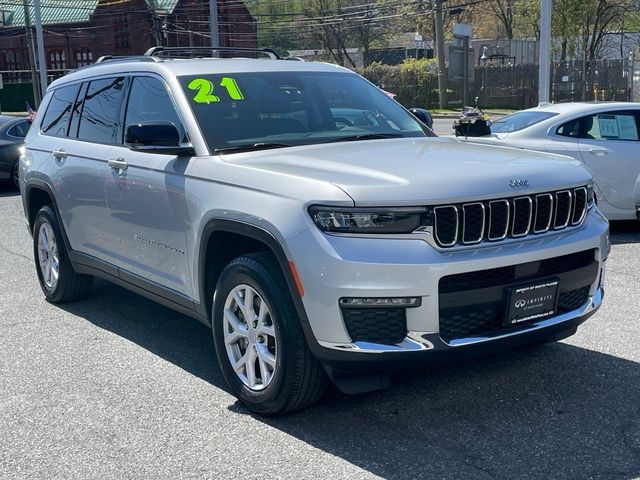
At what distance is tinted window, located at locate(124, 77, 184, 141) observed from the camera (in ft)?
17.9

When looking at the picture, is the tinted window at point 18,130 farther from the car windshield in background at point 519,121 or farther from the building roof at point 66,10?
the building roof at point 66,10

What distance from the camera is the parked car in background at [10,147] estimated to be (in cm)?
1599

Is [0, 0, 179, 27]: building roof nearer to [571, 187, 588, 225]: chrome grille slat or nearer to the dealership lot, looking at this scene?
the dealership lot

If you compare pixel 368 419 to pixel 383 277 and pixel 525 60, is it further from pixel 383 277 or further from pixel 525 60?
pixel 525 60

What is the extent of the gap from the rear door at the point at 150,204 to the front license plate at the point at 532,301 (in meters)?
1.89

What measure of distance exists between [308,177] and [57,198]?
10.6 ft

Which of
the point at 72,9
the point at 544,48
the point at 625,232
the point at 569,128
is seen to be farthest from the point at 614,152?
the point at 72,9

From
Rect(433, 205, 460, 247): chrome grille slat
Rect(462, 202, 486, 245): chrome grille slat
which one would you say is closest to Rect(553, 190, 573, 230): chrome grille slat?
Rect(462, 202, 486, 245): chrome grille slat

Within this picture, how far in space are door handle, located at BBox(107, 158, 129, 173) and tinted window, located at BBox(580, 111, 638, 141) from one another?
19.6ft

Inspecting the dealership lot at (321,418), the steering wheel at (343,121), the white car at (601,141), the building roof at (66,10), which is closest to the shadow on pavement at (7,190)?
the white car at (601,141)

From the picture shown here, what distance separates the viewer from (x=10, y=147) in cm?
1606

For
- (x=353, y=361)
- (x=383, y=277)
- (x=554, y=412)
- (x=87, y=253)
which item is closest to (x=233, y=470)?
(x=353, y=361)

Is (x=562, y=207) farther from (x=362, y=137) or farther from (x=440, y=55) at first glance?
(x=440, y=55)

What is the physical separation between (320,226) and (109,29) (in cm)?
6547
